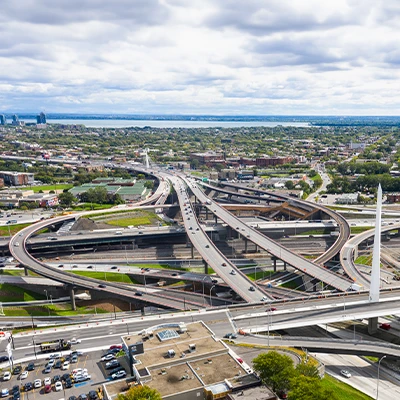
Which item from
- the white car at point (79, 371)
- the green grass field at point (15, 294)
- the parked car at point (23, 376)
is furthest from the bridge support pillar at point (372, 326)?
Result: the green grass field at point (15, 294)

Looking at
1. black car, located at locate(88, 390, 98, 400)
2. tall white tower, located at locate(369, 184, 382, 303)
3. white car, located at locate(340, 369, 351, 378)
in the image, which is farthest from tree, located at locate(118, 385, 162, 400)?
tall white tower, located at locate(369, 184, 382, 303)

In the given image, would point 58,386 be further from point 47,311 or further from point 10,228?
point 10,228

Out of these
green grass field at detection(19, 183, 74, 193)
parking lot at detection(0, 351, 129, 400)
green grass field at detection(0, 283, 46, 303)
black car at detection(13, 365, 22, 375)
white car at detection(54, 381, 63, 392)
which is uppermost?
green grass field at detection(19, 183, 74, 193)

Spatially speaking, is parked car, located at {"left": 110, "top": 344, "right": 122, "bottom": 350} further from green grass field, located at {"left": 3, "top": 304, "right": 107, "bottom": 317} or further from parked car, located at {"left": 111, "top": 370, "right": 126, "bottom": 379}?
green grass field, located at {"left": 3, "top": 304, "right": 107, "bottom": 317}

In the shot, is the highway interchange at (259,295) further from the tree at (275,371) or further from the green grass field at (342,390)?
the tree at (275,371)

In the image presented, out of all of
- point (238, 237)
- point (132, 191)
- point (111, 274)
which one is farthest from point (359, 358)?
point (132, 191)

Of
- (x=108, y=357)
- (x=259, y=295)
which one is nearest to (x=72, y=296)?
(x=108, y=357)
